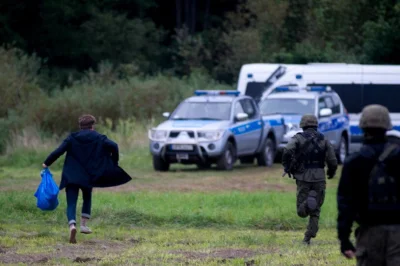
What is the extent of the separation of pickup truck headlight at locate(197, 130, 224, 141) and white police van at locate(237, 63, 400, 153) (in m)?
5.77

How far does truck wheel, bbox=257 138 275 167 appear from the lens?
2744 cm

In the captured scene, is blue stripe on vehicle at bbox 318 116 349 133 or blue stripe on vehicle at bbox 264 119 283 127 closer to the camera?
blue stripe on vehicle at bbox 318 116 349 133

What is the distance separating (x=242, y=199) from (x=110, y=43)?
146 feet

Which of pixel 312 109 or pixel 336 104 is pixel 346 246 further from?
pixel 336 104

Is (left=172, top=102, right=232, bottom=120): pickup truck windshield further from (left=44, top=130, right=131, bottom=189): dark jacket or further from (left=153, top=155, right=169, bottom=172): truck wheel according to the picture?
(left=44, top=130, right=131, bottom=189): dark jacket

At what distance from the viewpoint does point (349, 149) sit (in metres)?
29.7

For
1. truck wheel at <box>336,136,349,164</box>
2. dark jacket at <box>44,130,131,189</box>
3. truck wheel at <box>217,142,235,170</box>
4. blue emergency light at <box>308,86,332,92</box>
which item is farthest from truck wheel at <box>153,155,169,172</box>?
dark jacket at <box>44,130,131,189</box>

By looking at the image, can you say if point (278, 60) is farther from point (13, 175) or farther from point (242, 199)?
point (242, 199)

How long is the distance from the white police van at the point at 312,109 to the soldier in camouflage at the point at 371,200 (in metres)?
19.9

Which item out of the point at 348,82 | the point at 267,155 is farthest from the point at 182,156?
the point at 348,82

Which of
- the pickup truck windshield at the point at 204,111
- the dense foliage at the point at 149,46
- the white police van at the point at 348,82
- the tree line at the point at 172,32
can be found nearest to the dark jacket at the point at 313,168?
the pickup truck windshield at the point at 204,111

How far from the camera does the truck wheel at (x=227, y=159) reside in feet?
83.0

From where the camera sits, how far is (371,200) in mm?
7184

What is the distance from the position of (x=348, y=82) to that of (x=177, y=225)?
15.5 meters
